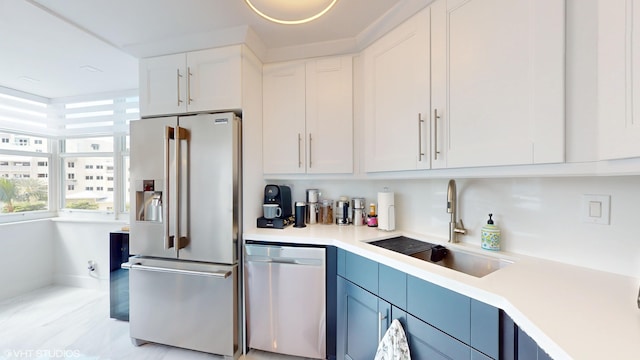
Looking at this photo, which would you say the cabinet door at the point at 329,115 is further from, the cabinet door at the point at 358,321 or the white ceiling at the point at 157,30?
the cabinet door at the point at 358,321

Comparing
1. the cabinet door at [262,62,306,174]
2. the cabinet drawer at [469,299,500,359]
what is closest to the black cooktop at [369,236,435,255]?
the cabinet drawer at [469,299,500,359]

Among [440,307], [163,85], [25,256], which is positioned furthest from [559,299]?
[25,256]

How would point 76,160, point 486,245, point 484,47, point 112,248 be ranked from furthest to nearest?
point 76,160 < point 112,248 < point 486,245 < point 484,47

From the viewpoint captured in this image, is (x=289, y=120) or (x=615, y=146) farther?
(x=289, y=120)

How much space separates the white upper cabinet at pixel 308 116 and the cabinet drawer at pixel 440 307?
3.31 ft

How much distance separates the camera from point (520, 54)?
38.7 inches

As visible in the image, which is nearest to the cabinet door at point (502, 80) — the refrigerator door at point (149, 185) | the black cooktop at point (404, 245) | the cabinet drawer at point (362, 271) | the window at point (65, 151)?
the black cooktop at point (404, 245)

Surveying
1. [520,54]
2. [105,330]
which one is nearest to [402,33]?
[520,54]

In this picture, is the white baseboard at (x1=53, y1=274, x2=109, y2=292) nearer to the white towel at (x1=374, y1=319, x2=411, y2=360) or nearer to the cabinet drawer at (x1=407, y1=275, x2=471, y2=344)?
the white towel at (x1=374, y1=319, x2=411, y2=360)

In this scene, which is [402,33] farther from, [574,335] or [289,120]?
[574,335]

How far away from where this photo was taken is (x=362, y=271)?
1422mm

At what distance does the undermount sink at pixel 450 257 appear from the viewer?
1314mm

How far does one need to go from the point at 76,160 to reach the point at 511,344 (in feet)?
14.7

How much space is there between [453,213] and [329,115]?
112cm
